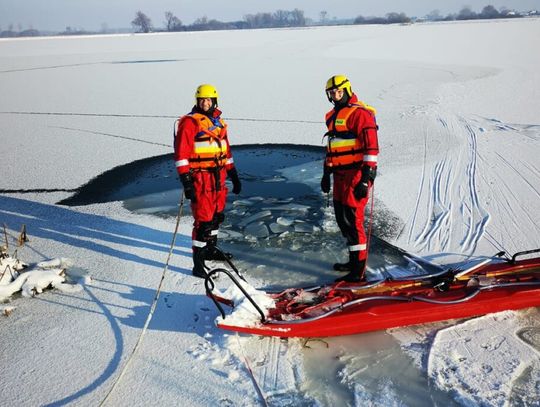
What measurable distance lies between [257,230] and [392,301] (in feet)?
6.21

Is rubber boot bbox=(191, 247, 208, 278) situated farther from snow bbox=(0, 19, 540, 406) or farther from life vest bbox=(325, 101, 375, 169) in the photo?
life vest bbox=(325, 101, 375, 169)

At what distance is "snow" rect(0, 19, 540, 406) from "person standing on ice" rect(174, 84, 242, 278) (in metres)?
0.42

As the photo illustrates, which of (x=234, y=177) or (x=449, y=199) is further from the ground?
(x=234, y=177)

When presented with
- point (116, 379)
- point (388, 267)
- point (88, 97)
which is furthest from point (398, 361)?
point (88, 97)

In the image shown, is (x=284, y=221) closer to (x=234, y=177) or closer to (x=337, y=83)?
(x=234, y=177)

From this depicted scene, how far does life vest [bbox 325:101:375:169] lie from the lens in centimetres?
347

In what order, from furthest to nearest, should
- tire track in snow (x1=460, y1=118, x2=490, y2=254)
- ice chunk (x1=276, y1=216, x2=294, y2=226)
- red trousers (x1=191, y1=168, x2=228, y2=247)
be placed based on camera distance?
ice chunk (x1=276, y1=216, x2=294, y2=226) < tire track in snow (x1=460, y1=118, x2=490, y2=254) < red trousers (x1=191, y1=168, x2=228, y2=247)

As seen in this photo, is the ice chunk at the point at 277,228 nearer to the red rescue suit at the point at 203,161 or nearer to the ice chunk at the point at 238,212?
the ice chunk at the point at 238,212

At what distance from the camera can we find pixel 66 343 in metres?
Result: 2.99

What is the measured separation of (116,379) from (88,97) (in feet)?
38.0

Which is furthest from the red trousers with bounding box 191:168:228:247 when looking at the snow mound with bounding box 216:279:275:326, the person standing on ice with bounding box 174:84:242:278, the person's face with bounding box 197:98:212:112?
the snow mound with bounding box 216:279:275:326

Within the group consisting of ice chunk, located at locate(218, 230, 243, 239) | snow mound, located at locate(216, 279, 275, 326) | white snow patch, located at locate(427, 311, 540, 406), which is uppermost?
snow mound, located at locate(216, 279, 275, 326)

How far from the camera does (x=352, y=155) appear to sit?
352 cm

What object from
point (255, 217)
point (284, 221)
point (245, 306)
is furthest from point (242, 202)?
point (245, 306)
